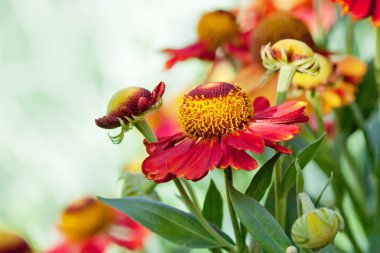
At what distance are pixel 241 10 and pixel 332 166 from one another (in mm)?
395

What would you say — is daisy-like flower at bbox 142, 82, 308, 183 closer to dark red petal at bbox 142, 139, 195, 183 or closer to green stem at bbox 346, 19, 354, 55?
dark red petal at bbox 142, 139, 195, 183

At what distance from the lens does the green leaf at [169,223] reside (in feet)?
1.73

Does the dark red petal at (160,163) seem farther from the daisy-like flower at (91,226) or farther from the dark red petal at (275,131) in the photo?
the daisy-like flower at (91,226)

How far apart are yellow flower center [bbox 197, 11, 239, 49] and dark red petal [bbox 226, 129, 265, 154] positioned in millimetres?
373

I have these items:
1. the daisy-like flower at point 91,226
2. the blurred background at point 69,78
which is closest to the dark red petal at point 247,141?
the daisy-like flower at point 91,226

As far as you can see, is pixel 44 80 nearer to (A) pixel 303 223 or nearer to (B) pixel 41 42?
(B) pixel 41 42

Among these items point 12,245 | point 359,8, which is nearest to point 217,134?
point 359,8

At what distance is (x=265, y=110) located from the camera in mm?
547

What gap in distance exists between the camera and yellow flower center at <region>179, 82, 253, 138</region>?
1.69ft

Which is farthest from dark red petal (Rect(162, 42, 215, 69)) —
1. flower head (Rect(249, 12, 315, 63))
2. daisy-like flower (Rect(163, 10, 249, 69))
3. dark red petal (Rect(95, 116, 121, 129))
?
dark red petal (Rect(95, 116, 121, 129))

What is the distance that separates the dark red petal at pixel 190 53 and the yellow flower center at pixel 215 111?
31 cm

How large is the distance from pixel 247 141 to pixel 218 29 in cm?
40

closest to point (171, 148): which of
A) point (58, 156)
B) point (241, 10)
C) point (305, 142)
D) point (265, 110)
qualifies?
point (265, 110)

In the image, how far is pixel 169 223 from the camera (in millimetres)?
536
